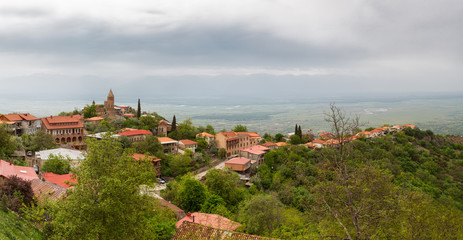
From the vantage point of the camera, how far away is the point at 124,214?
11492mm

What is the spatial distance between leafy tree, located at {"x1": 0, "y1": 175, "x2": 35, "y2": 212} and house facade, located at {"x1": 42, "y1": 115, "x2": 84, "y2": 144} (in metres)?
35.2

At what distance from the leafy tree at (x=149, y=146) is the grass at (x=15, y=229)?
29832mm

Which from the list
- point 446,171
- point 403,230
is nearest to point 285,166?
point 446,171

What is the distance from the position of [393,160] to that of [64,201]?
172 feet

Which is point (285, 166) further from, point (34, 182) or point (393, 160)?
point (34, 182)

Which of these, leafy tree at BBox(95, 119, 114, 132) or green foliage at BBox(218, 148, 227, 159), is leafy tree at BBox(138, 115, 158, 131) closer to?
leafy tree at BBox(95, 119, 114, 132)

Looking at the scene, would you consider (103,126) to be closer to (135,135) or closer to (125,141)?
(135,135)

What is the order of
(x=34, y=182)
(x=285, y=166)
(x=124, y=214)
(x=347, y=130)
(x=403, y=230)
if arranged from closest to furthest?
1. (x=347, y=130)
2. (x=403, y=230)
3. (x=124, y=214)
4. (x=34, y=182)
5. (x=285, y=166)

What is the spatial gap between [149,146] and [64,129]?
16.8 meters

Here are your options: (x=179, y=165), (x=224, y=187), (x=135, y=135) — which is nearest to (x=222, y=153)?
(x=179, y=165)

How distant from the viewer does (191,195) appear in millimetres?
28453

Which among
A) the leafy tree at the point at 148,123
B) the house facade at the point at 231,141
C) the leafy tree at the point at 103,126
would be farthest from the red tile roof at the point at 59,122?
the house facade at the point at 231,141

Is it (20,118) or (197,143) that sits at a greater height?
(20,118)

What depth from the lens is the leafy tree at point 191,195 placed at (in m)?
28.2
